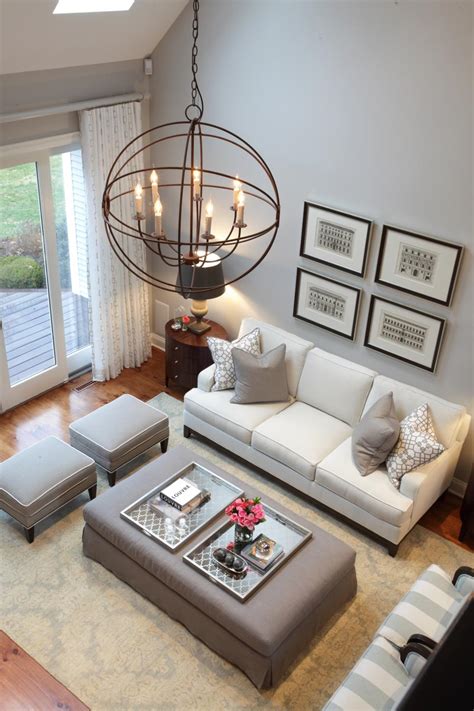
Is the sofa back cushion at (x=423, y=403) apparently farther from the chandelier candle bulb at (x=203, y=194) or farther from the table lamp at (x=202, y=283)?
the table lamp at (x=202, y=283)

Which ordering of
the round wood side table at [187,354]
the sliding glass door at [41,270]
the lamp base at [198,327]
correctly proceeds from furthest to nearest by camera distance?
the lamp base at [198,327] → the round wood side table at [187,354] → the sliding glass door at [41,270]

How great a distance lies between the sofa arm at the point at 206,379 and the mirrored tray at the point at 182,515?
0.95 meters

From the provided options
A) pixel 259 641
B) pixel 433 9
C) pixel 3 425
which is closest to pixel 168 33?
pixel 433 9

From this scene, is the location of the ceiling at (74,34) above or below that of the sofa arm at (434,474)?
above

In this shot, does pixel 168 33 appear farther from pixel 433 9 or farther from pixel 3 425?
pixel 3 425

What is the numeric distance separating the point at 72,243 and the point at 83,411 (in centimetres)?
145

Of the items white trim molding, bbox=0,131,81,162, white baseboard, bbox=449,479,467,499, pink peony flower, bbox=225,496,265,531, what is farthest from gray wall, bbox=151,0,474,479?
pink peony flower, bbox=225,496,265,531

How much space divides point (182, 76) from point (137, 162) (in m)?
0.79

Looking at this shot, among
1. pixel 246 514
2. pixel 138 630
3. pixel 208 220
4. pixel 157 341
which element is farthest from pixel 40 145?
pixel 138 630

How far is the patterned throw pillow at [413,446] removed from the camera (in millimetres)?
4637

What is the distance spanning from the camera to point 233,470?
5.40m

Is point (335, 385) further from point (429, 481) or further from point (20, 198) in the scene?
point (20, 198)

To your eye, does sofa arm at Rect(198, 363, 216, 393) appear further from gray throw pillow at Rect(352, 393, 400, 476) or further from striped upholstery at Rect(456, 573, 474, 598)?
striped upholstery at Rect(456, 573, 474, 598)

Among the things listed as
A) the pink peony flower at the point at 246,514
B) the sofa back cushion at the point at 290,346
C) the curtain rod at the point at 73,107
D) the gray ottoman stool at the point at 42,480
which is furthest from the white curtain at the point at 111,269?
the pink peony flower at the point at 246,514
